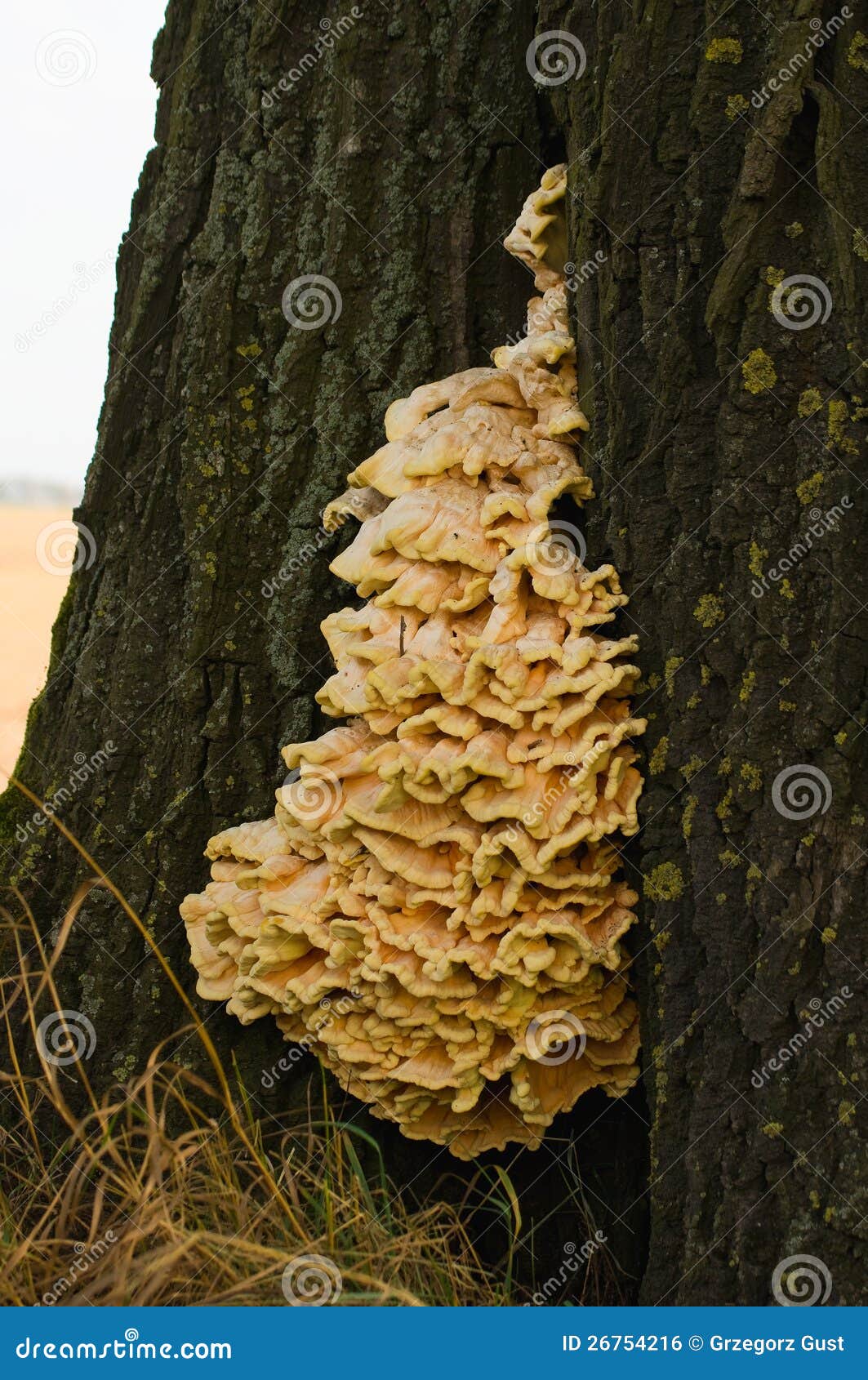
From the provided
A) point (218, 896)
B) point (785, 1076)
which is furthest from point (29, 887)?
point (785, 1076)

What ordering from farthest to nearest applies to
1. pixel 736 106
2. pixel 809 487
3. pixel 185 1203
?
1. pixel 185 1203
2. pixel 736 106
3. pixel 809 487

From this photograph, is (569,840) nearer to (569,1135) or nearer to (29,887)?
(569,1135)

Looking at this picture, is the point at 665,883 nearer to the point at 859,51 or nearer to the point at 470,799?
the point at 470,799

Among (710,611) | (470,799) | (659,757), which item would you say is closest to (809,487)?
(710,611)

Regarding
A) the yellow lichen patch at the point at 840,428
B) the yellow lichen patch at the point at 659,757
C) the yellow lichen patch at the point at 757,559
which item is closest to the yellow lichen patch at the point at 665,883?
the yellow lichen patch at the point at 659,757

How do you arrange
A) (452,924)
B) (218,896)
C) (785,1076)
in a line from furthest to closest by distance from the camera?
(218,896), (452,924), (785,1076)

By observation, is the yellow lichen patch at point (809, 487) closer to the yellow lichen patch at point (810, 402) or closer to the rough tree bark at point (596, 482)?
the rough tree bark at point (596, 482)

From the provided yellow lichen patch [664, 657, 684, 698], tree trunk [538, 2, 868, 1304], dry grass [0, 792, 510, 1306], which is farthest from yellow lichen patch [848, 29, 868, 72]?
dry grass [0, 792, 510, 1306]
